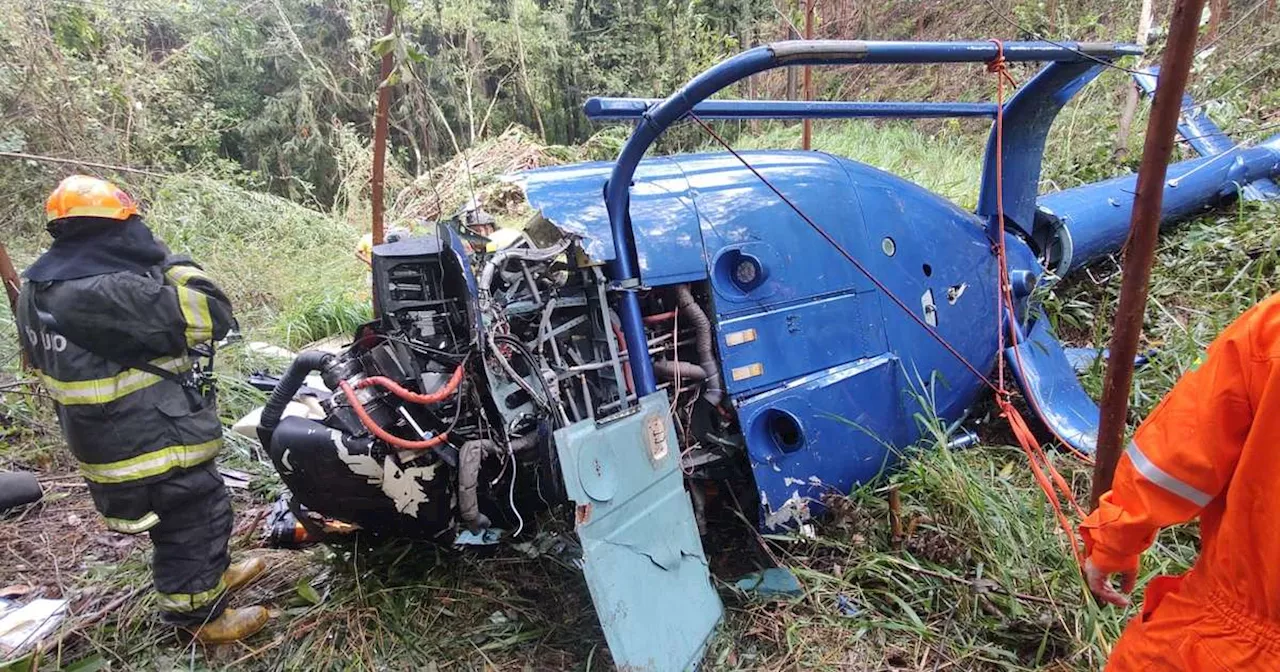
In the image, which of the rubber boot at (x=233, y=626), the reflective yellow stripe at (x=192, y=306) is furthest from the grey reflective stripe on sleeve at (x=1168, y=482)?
the rubber boot at (x=233, y=626)

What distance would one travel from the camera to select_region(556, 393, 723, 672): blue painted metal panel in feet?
6.79

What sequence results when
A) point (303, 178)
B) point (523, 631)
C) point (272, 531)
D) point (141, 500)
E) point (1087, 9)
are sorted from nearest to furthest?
point (141, 500) → point (523, 631) → point (272, 531) → point (1087, 9) → point (303, 178)

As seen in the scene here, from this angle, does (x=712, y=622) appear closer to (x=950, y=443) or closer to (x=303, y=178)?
(x=950, y=443)

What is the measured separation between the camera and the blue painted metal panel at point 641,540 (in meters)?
2.07

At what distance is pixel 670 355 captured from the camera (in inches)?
105

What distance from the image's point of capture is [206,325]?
2.36 metres

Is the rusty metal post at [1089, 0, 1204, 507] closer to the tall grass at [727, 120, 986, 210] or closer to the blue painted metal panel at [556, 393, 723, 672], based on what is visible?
the blue painted metal panel at [556, 393, 723, 672]

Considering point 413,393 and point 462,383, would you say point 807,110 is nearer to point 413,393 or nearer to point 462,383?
point 462,383

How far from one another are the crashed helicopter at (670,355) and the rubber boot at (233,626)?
55cm

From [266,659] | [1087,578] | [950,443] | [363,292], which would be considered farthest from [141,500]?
[363,292]

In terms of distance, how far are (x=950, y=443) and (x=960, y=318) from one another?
22.8 inches

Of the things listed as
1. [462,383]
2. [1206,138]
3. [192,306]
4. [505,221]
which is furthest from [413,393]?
[1206,138]

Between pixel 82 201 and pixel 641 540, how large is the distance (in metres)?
2.16

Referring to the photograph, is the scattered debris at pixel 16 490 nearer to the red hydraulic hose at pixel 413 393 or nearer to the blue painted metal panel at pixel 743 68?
the red hydraulic hose at pixel 413 393
